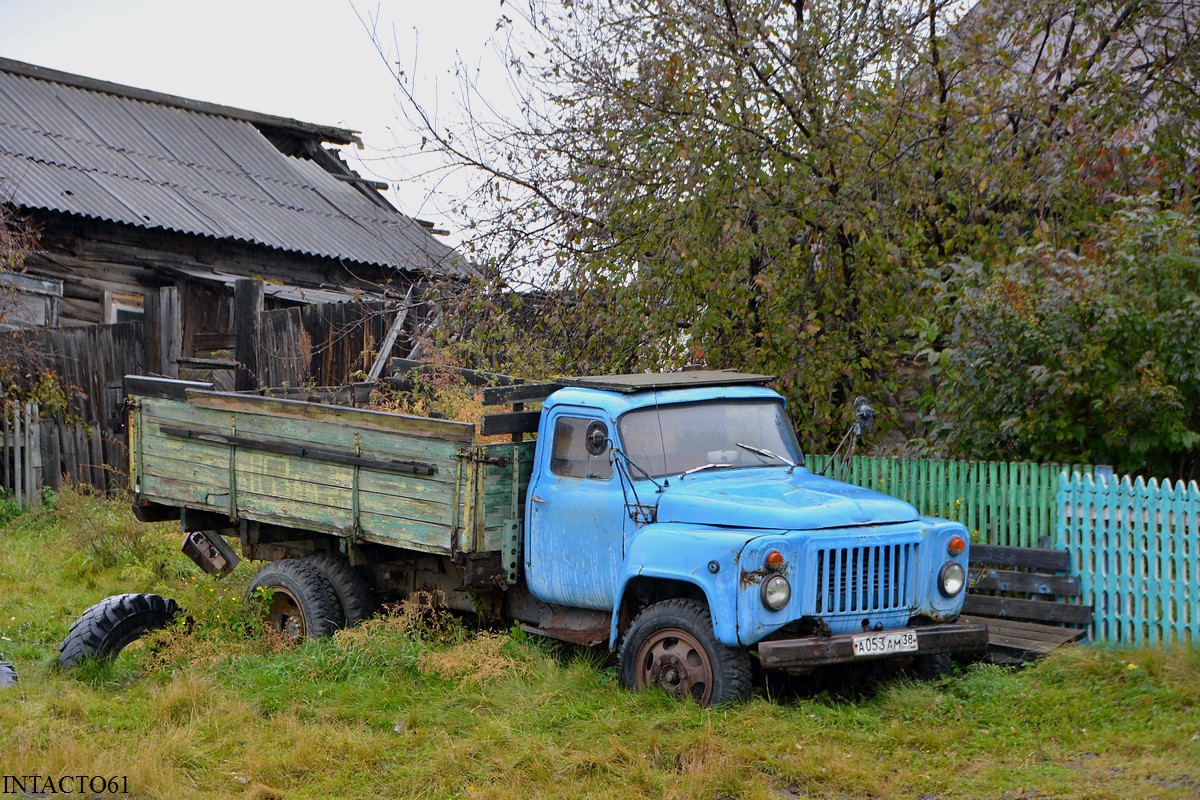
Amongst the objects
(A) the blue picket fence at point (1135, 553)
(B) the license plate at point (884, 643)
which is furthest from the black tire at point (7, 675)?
(A) the blue picket fence at point (1135, 553)

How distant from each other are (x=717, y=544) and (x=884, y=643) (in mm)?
1009

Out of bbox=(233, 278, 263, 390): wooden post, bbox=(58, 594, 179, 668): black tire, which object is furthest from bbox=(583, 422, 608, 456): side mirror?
bbox=(233, 278, 263, 390): wooden post

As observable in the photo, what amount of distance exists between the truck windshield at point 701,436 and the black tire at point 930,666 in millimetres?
1416

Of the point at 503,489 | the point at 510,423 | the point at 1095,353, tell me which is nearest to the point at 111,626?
the point at 503,489

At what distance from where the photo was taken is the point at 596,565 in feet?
23.2

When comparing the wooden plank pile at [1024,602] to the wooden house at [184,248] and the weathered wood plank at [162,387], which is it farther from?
the wooden house at [184,248]

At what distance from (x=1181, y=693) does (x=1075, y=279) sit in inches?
116

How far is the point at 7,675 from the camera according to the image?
23.5 feet

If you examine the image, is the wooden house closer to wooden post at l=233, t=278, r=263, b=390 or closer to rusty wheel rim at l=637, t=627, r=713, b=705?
wooden post at l=233, t=278, r=263, b=390

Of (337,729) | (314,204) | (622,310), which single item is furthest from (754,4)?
(314,204)

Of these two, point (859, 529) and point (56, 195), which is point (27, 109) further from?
point (859, 529)

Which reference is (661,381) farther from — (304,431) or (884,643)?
(304,431)

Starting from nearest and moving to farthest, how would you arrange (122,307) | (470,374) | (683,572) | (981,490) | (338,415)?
(683,572)
(338,415)
(981,490)
(470,374)
(122,307)

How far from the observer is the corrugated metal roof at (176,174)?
16922mm
